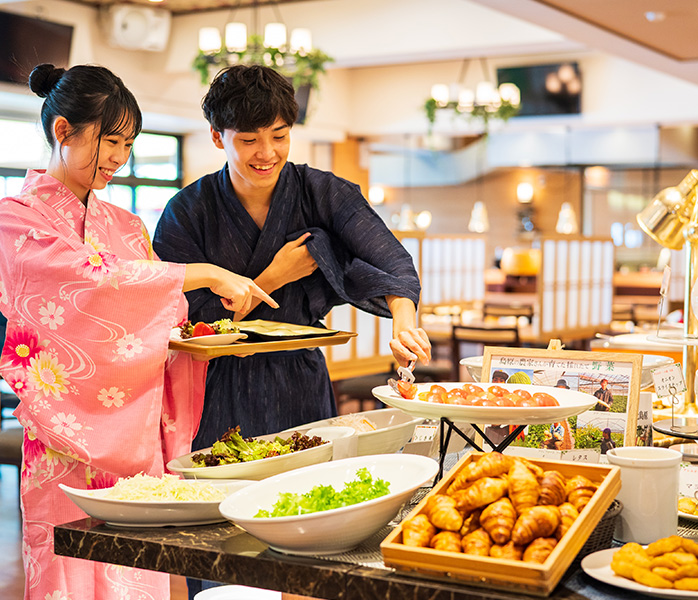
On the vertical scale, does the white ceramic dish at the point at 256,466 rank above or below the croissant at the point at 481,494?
below

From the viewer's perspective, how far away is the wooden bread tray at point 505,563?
3.22 ft

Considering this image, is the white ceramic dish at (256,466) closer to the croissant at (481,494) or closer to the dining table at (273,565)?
the dining table at (273,565)

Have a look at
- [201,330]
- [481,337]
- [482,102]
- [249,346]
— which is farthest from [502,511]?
[482,102]

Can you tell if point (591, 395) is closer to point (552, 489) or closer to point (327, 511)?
point (552, 489)

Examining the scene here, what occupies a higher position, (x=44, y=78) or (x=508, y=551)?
(x=44, y=78)

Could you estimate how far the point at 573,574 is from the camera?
1091 mm

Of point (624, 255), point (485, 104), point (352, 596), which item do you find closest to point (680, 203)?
point (352, 596)

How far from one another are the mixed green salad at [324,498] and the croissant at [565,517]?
0.84 feet

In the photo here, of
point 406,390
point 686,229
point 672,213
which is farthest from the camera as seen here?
point 672,213

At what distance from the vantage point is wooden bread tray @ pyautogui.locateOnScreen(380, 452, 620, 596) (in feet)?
3.22

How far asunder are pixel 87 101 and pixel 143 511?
802mm

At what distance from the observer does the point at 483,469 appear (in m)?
1.17

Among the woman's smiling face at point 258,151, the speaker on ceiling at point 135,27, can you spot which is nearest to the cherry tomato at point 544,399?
the woman's smiling face at point 258,151

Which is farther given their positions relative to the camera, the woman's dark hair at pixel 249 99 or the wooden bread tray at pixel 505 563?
the woman's dark hair at pixel 249 99
